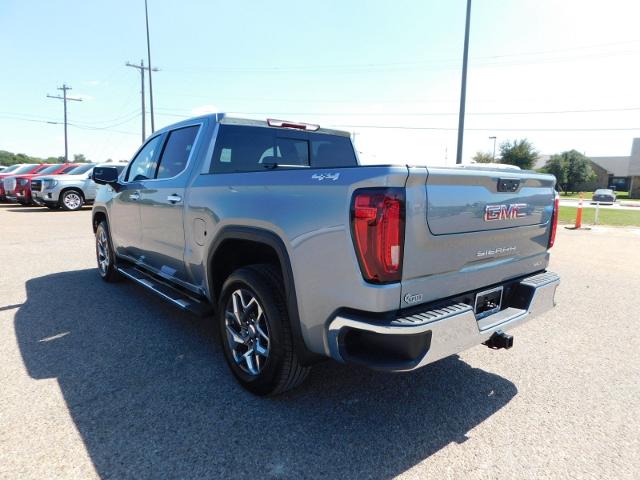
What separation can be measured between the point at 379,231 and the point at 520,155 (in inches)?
2617

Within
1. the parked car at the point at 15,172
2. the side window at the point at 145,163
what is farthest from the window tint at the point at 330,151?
the parked car at the point at 15,172

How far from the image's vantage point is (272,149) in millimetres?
3896

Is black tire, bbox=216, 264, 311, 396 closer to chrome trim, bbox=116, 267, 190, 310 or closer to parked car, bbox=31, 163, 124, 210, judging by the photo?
chrome trim, bbox=116, 267, 190, 310

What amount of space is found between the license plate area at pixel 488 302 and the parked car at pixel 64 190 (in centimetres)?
1615

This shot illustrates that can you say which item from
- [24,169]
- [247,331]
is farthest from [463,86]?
[24,169]

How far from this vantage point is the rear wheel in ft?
52.5

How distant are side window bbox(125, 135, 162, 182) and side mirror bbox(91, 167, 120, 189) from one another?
143 mm

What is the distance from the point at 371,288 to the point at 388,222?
12.9 inches

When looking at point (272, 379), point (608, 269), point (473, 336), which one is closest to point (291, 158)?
point (272, 379)

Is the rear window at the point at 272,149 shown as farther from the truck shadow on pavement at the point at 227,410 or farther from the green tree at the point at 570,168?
the green tree at the point at 570,168

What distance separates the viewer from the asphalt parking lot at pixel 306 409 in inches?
86.9

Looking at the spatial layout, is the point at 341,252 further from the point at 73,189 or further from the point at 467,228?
the point at 73,189

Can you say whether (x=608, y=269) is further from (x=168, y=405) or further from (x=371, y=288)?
(x=168, y=405)

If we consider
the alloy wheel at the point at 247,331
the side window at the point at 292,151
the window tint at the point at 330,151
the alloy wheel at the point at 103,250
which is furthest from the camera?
the alloy wheel at the point at 103,250
